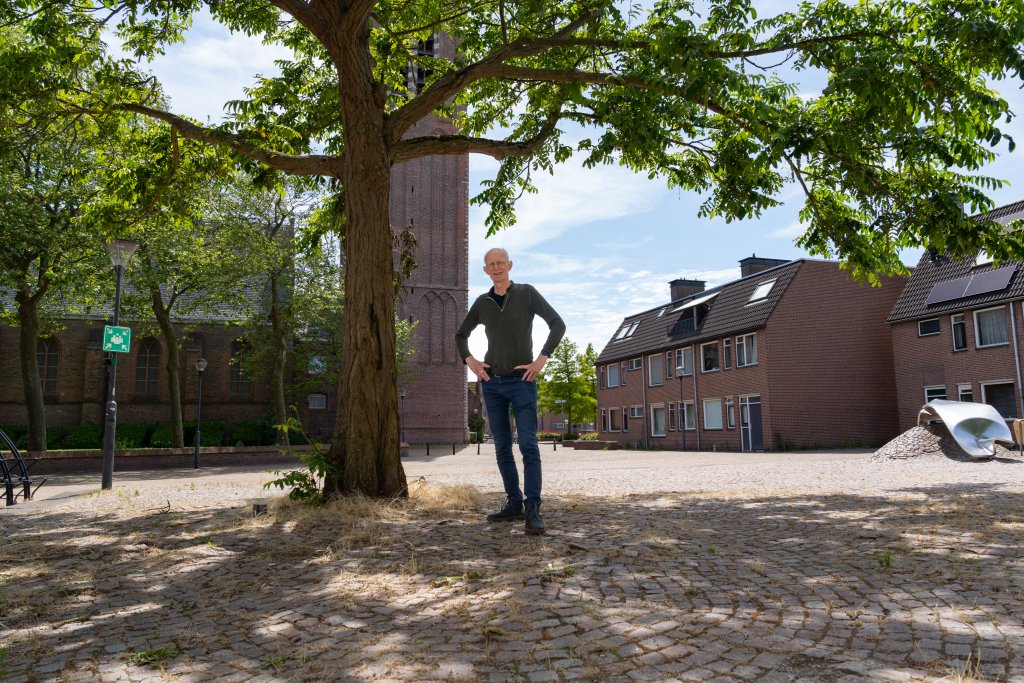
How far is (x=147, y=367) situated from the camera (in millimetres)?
38906

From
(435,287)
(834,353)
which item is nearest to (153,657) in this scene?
(834,353)

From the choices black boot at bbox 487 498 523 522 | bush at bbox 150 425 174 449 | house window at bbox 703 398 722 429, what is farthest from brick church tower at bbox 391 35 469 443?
black boot at bbox 487 498 523 522

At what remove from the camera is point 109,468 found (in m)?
12.1

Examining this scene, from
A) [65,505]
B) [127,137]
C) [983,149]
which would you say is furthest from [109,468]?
[983,149]

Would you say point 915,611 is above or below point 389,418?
below

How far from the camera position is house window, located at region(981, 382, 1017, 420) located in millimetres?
23531

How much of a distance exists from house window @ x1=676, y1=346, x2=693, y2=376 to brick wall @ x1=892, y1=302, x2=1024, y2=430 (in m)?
8.92

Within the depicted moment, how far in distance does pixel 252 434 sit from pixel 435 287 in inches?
588

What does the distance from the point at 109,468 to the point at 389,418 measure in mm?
7291

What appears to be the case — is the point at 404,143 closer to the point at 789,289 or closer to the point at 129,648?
the point at 129,648

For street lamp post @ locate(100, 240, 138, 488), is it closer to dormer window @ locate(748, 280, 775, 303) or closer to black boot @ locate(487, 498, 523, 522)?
black boot @ locate(487, 498, 523, 522)

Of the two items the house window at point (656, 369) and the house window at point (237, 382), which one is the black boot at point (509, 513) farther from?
the house window at point (237, 382)

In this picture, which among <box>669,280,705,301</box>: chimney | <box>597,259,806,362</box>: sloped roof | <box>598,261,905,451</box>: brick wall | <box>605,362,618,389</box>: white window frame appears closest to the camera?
<box>598,261,905,451</box>: brick wall

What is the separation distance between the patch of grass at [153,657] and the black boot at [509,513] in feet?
10.6
